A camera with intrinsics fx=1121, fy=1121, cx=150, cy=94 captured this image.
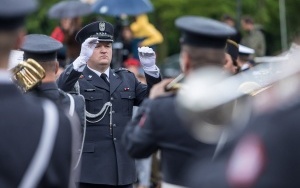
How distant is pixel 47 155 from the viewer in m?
4.41

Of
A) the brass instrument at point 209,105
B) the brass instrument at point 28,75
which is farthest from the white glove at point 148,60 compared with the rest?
the brass instrument at point 209,105

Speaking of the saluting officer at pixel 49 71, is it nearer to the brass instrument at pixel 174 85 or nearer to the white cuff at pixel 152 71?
the white cuff at pixel 152 71

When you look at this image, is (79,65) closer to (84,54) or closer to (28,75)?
(84,54)

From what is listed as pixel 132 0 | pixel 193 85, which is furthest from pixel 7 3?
pixel 132 0

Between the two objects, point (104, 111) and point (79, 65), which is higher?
point (79, 65)

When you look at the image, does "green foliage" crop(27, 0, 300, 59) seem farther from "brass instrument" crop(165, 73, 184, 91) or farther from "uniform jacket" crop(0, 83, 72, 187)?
"uniform jacket" crop(0, 83, 72, 187)

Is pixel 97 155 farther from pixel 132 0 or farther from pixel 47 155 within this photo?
pixel 132 0

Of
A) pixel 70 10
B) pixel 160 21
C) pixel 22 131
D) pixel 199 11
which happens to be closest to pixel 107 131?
pixel 22 131

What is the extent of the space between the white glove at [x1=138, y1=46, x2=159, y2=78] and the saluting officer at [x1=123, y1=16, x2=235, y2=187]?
2.57 m

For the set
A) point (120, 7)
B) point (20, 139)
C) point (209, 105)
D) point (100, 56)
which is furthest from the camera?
point (120, 7)

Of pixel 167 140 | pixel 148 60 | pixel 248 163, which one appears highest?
pixel 248 163

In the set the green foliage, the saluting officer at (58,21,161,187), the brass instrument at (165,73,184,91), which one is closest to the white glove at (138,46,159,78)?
the saluting officer at (58,21,161,187)

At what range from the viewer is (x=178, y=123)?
5.61 meters

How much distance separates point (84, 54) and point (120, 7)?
26.5ft
